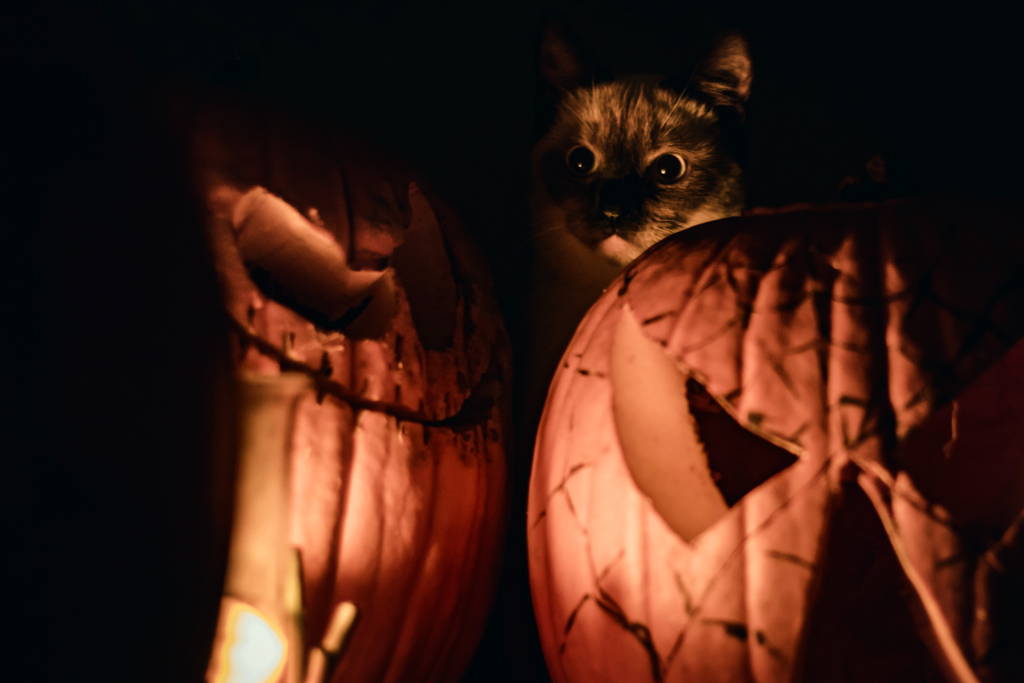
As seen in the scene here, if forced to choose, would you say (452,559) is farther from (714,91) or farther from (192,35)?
(714,91)

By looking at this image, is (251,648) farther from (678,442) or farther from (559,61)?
(559,61)

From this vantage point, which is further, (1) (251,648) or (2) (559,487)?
(2) (559,487)

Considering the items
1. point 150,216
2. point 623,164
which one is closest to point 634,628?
point 150,216

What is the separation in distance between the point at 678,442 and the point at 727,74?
91 cm

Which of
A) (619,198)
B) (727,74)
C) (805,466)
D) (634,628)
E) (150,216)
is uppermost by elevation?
(727,74)

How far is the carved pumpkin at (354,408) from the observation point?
58cm

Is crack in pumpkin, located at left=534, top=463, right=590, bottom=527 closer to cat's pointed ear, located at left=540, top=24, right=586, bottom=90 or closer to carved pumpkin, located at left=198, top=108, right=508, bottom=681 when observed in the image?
carved pumpkin, located at left=198, top=108, right=508, bottom=681

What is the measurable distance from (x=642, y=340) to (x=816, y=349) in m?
0.15

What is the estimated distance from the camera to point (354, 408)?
63cm

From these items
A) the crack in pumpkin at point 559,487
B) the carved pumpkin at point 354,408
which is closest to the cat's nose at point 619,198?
the carved pumpkin at point 354,408

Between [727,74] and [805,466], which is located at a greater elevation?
[727,74]

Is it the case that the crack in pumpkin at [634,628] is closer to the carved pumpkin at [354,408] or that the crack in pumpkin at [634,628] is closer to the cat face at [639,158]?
the carved pumpkin at [354,408]

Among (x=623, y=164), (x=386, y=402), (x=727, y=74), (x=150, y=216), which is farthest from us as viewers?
(x=623, y=164)

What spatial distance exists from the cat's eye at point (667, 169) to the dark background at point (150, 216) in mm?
276
